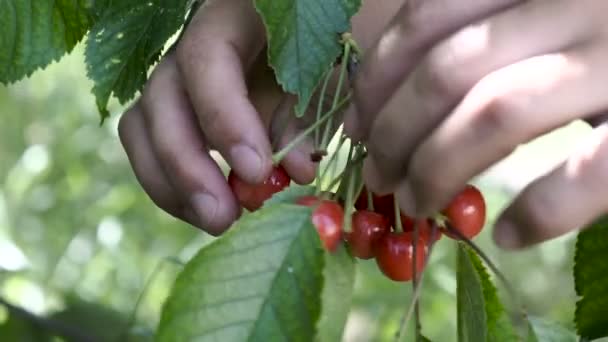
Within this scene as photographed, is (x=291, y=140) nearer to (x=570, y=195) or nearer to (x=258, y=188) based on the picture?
(x=258, y=188)

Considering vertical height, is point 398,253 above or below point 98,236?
below

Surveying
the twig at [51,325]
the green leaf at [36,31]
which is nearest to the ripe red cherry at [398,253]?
the green leaf at [36,31]

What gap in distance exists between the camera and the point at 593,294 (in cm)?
75

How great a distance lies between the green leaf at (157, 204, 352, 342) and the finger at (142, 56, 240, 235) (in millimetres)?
218

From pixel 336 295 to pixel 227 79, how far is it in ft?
0.83

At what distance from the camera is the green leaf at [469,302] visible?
2.21 feet

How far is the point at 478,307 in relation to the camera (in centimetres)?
68

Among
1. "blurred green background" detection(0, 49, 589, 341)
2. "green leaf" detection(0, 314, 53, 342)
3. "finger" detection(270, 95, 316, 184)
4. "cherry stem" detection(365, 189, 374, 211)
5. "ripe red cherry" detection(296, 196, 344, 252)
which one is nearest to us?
"ripe red cherry" detection(296, 196, 344, 252)

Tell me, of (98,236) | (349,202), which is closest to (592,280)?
(349,202)

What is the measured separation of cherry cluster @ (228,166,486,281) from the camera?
0.69m

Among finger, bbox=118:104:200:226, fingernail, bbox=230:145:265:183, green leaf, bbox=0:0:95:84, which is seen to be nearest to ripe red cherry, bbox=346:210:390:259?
fingernail, bbox=230:145:265:183

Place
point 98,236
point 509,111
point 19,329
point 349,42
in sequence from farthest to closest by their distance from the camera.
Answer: point 98,236, point 19,329, point 349,42, point 509,111

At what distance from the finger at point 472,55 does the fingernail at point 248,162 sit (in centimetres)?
22

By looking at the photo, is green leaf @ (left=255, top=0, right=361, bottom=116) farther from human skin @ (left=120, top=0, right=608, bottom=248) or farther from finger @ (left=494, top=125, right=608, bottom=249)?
finger @ (left=494, top=125, right=608, bottom=249)
